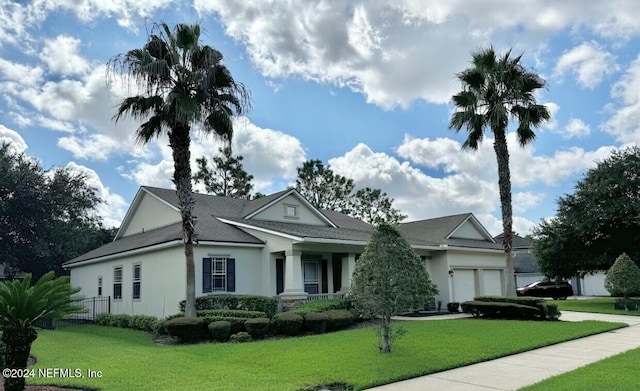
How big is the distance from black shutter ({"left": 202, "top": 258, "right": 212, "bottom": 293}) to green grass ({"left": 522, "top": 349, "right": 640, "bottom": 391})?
13.1 meters

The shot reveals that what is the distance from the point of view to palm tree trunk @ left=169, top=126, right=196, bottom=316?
16312mm

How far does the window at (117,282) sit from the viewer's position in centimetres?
2269

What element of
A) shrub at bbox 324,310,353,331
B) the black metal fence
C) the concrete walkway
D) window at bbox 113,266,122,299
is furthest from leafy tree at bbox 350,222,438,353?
the black metal fence

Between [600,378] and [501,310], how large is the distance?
11.5 meters

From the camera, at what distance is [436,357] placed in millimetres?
10352

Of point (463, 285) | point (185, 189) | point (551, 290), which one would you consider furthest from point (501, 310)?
point (551, 290)

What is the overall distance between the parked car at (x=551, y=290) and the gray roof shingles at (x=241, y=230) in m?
9.35

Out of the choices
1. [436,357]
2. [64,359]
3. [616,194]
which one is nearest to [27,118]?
[64,359]

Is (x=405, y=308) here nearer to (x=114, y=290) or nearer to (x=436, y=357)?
(x=436, y=357)

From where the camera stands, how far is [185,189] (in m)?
16.6

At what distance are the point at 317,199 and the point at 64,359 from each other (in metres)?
38.3

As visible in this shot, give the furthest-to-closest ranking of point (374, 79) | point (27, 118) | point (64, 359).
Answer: point (27, 118) < point (374, 79) < point (64, 359)

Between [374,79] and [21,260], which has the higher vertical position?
[374,79]

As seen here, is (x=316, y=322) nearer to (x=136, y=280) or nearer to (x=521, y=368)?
(x=521, y=368)
